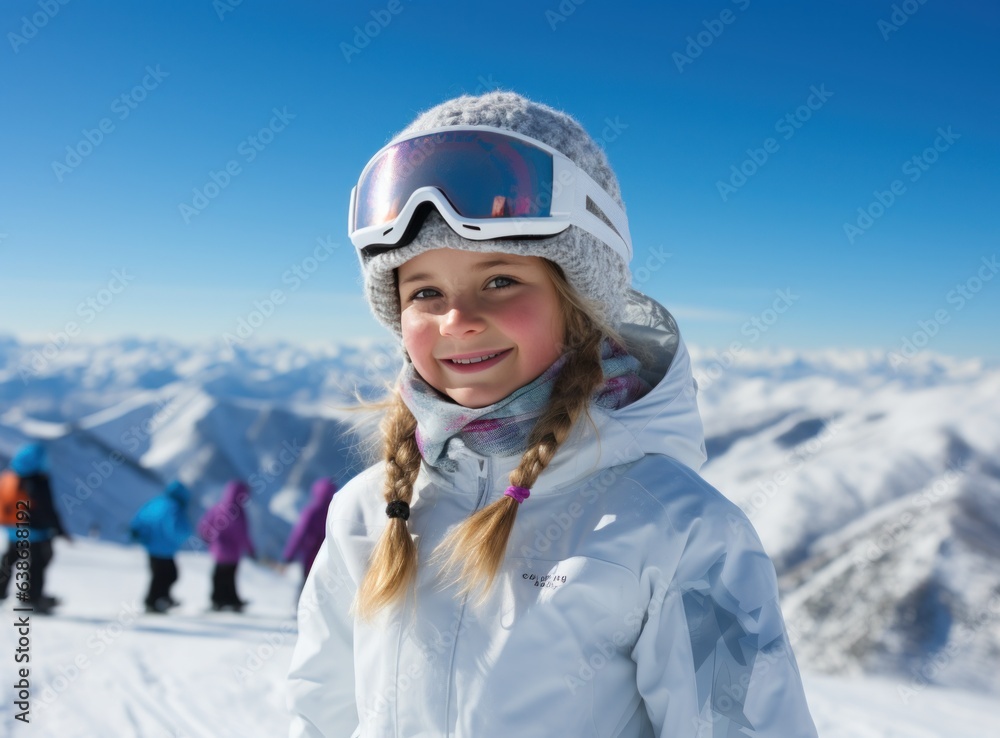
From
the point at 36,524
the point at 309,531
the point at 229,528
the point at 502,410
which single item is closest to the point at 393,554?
the point at 502,410

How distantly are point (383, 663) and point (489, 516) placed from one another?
1.32 feet

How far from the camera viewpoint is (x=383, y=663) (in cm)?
144

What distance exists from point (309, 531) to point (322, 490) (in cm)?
44

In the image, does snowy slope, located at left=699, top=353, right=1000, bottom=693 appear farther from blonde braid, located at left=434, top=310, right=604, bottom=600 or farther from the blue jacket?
the blue jacket

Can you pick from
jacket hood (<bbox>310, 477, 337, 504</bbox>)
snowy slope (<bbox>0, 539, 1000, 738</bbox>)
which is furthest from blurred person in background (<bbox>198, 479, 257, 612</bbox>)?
jacket hood (<bbox>310, 477, 337, 504</bbox>)

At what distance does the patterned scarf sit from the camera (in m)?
1.44

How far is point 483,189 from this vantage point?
147 centimetres

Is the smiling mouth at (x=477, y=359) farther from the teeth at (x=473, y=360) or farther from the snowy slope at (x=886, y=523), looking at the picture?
the snowy slope at (x=886, y=523)

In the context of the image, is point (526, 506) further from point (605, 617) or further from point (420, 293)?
point (420, 293)

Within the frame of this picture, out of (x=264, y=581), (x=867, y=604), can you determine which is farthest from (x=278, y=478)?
(x=264, y=581)

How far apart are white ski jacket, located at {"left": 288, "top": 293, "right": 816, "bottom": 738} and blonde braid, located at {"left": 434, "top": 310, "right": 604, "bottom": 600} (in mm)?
37

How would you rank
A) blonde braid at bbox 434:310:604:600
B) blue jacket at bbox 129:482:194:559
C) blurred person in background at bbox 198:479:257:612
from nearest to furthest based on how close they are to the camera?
blonde braid at bbox 434:310:604:600, blue jacket at bbox 129:482:194:559, blurred person in background at bbox 198:479:257:612

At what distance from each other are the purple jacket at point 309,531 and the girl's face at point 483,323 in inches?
239

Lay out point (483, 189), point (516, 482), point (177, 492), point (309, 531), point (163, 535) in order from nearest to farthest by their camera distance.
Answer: point (516, 482) < point (483, 189) < point (309, 531) < point (163, 535) < point (177, 492)
